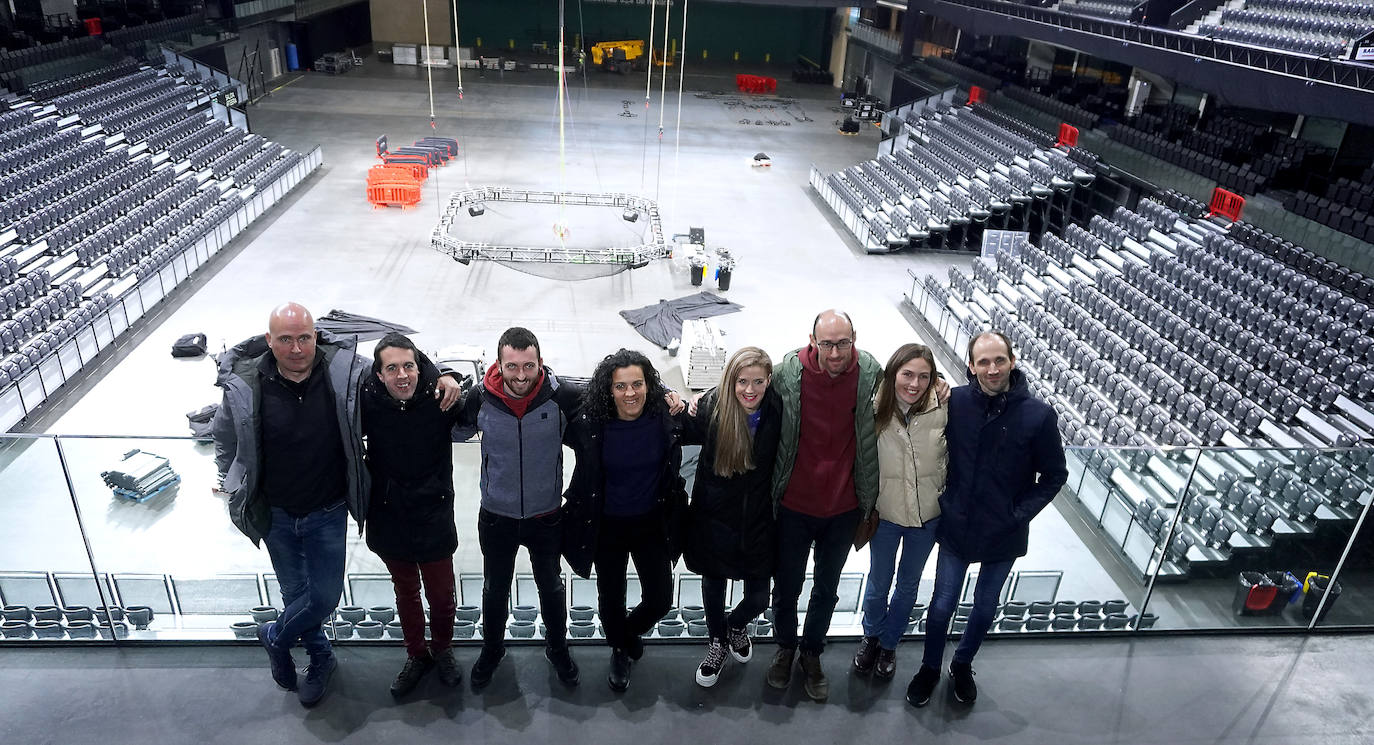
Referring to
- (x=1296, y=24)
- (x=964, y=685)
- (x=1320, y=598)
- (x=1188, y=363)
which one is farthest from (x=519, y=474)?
(x=1296, y=24)

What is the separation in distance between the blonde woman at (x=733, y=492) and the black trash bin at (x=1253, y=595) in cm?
250

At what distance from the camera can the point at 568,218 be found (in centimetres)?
1784

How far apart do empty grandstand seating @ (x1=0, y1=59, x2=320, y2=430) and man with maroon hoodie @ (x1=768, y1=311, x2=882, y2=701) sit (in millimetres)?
9780

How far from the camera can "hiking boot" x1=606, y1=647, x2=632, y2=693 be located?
3.46 meters

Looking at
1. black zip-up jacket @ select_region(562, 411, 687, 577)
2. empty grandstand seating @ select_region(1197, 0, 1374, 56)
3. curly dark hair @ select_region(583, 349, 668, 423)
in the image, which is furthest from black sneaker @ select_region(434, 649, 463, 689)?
empty grandstand seating @ select_region(1197, 0, 1374, 56)

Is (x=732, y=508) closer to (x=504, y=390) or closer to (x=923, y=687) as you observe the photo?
(x=504, y=390)

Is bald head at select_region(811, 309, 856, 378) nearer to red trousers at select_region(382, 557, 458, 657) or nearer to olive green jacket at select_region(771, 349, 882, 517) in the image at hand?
olive green jacket at select_region(771, 349, 882, 517)

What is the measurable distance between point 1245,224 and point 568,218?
39.2 ft

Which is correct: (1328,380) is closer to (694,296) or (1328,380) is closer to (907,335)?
(907,335)

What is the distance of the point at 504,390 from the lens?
3.06 metres

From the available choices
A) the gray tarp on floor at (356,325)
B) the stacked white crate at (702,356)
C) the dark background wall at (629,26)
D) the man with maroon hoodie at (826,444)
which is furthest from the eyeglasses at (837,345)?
the dark background wall at (629,26)

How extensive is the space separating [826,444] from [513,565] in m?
1.34

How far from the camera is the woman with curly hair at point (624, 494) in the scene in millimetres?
3074

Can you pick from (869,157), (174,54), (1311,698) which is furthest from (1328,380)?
(174,54)
